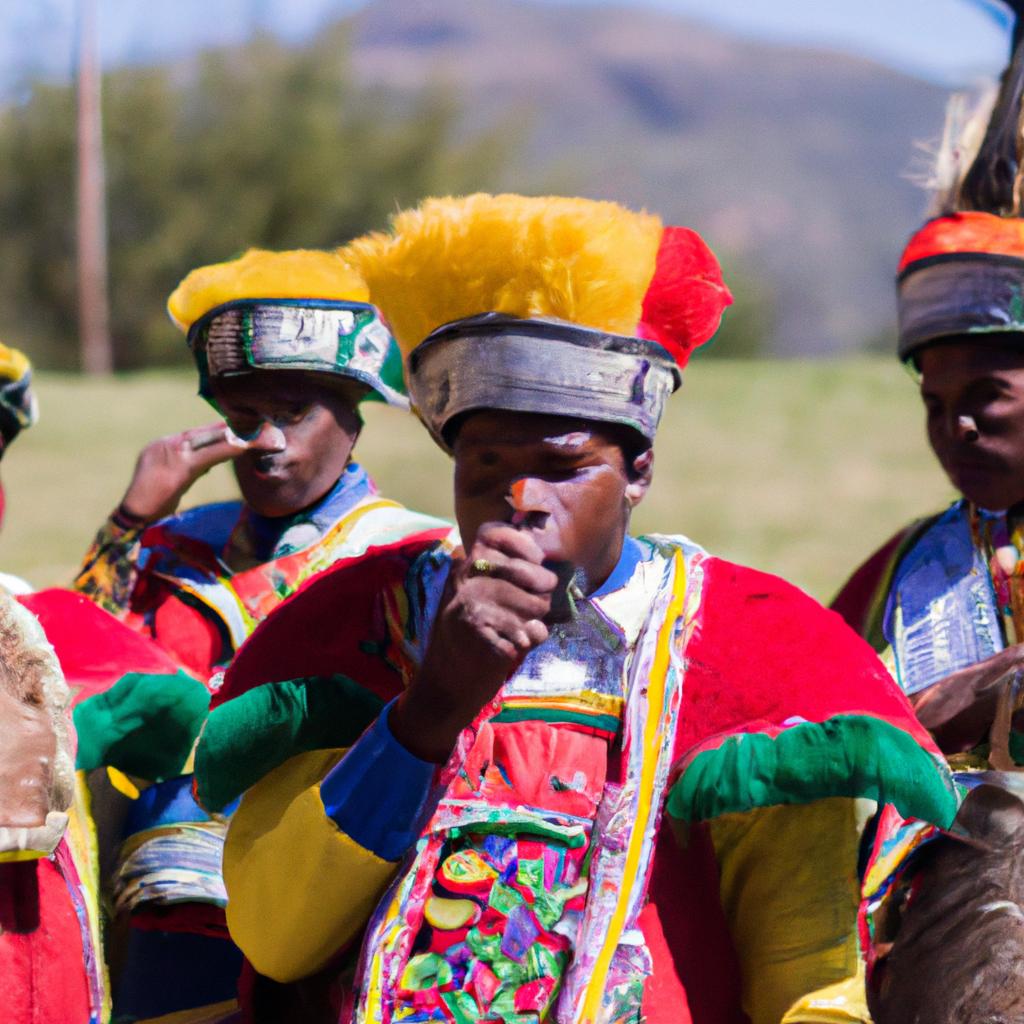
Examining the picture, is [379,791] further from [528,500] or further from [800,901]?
[800,901]

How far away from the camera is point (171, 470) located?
4.06m

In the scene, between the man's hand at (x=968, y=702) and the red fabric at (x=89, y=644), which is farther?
the man's hand at (x=968, y=702)

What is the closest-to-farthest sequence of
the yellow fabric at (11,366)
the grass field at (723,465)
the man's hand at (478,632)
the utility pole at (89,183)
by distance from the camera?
1. the man's hand at (478,632)
2. the yellow fabric at (11,366)
3. the grass field at (723,465)
4. the utility pole at (89,183)

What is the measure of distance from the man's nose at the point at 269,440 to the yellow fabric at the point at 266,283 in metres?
0.31

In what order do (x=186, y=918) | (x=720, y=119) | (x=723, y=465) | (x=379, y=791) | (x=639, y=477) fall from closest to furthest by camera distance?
(x=379, y=791) → (x=639, y=477) → (x=186, y=918) → (x=723, y=465) → (x=720, y=119)

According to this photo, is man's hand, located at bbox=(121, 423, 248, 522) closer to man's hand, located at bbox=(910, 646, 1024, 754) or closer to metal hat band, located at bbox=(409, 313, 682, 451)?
man's hand, located at bbox=(910, 646, 1024, 754)

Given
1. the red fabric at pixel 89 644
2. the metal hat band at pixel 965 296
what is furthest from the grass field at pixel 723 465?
the red fabric at pixel 89 644

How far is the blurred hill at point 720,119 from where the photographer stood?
79.9 metres

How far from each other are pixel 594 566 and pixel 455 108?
38571 mm

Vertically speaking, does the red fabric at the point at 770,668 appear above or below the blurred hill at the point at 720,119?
below

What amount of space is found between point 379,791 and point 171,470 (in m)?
2.16

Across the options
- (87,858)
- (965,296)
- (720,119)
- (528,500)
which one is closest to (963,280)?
(965,296)

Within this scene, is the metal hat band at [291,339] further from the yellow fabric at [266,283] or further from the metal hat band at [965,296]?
the metal hat band at [965,296]

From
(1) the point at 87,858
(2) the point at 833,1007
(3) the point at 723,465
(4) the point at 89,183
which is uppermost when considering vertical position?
(4) the point at 89,183
